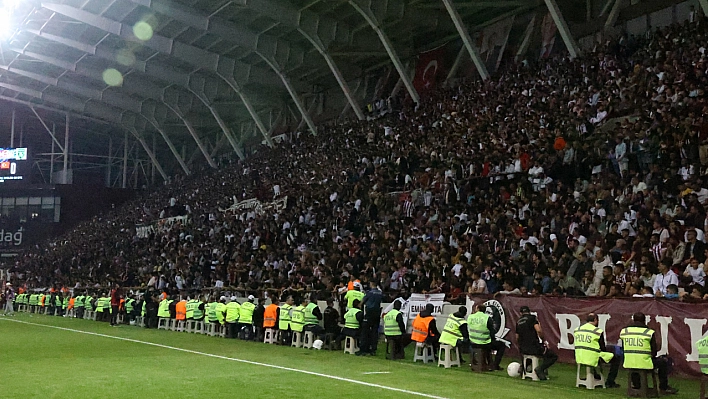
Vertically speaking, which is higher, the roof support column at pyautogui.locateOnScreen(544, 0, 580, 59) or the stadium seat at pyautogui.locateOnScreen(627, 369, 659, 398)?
the roof support column at pyautogui.locateOnScreen(544, 0, 580, 59)

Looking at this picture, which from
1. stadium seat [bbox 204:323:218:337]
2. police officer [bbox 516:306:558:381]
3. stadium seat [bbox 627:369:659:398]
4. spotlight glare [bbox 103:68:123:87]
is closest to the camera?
stadium seat [bbox 627:369:659:398]

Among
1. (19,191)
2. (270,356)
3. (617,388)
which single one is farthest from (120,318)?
(19,191)

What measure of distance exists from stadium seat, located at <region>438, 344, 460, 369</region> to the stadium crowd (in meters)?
1.95

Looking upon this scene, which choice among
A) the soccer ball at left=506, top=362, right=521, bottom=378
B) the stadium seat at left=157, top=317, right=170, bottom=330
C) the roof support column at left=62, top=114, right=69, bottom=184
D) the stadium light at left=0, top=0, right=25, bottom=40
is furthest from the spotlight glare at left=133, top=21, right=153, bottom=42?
the soccer ball at left=506, top=362, right=521, bottom=378

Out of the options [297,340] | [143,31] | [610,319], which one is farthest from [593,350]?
[143,31]

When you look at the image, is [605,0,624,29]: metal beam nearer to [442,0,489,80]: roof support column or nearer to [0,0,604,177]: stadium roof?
[0,0,604,177]: stadium roof

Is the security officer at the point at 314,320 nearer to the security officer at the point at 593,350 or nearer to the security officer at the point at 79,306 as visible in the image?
the security officer at the point at 593,350

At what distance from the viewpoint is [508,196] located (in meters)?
23.8

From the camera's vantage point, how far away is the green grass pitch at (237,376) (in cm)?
1258

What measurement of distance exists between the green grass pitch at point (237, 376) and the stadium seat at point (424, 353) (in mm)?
367

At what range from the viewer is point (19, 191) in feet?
234

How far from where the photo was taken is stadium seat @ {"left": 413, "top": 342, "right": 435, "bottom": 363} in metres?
17.5

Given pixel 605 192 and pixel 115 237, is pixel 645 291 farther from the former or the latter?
pixel 115 237

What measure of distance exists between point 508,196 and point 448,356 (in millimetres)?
8439
